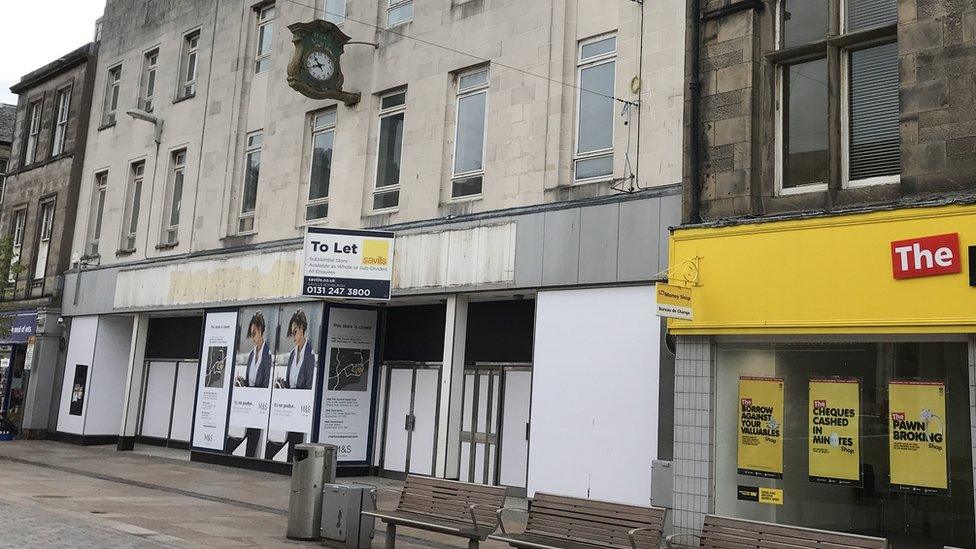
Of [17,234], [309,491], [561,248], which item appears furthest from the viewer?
[17,234]

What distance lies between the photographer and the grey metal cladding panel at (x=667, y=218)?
12.9 m

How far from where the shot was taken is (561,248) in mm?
14445

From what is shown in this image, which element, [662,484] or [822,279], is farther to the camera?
[662,484]

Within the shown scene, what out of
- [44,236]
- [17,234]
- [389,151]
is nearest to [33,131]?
[17,234]

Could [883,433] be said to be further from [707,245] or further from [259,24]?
[259,24]

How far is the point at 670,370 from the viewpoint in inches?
496

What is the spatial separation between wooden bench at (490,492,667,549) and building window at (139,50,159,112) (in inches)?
793

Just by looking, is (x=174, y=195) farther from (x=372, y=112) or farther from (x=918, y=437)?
(x=918, y=437)

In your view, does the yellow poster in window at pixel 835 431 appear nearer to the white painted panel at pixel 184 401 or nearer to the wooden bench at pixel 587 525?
the wooden bench at pixel 587 525

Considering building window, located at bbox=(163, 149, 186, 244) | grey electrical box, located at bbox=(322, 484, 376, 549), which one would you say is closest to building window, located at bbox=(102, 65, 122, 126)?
building window, located at bbox=(163, 149, 186, 244)

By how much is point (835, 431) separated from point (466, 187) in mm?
8075

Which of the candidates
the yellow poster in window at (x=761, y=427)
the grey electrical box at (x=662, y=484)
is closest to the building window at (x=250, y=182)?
the grey electrical box at (x=662, y=484)

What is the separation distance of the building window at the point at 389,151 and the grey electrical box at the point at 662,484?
8047 mm

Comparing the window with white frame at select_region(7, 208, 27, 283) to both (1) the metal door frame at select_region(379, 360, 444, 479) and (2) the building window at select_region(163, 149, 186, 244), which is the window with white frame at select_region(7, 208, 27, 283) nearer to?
(2) the building window at select_region(163, 149, 186, 244)
